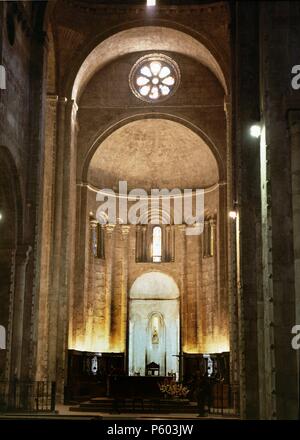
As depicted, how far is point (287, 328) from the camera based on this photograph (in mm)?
15016

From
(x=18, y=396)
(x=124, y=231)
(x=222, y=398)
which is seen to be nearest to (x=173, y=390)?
(x=222, y=398)

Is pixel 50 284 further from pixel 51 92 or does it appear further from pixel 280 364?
pixel 280 364

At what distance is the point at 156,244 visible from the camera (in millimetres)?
39375

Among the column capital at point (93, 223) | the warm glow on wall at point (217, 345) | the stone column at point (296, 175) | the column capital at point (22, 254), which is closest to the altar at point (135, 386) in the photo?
the warm glow on wall at point (217, 345)

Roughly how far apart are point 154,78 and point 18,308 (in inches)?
690

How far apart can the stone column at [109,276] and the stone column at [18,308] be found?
43.9 ft

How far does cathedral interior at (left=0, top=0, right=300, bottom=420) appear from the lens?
854 inches

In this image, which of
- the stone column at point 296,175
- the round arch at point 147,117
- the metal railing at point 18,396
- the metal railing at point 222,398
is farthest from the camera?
the round arch at point 147,117

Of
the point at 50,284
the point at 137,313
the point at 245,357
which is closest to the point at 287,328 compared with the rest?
the point at 245,357

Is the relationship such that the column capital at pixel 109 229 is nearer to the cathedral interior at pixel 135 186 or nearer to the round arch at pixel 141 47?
the cathedral interior at pixel 135 186

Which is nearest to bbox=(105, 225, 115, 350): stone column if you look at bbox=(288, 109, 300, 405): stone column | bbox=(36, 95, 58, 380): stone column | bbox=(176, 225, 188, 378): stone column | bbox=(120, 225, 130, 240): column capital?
bbox=(120, 225, 130, 240): column capital

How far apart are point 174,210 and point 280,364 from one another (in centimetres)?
2435

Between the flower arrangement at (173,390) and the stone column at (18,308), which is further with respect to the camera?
the flower arrangement at (173,390)

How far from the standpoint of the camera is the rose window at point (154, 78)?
120 feet
